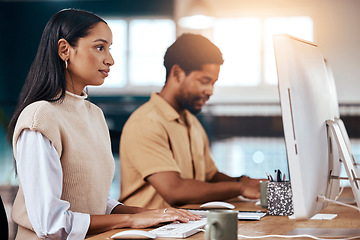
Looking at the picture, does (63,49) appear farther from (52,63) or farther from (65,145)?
(65,145)

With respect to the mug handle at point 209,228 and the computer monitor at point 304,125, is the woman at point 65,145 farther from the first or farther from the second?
the computer monitor at point 304,125

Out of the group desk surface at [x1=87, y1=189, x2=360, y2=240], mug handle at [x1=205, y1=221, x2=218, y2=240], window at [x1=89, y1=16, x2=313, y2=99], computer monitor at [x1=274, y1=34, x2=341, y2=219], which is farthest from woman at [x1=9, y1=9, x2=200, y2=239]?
window at [x1=89, y1=16, x2=313, y2=99]

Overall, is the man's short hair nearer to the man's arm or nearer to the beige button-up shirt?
the beige button-up shirt

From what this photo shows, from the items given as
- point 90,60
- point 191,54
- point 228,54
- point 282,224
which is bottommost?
point 282,224

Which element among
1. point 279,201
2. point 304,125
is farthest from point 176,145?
point 304,125

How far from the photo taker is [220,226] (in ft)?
3.72

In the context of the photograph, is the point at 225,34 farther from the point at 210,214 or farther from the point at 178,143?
the point at 210,214

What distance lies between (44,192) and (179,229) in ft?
1.14

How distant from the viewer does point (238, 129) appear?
8.16 meters

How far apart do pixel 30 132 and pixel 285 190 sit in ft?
2.60

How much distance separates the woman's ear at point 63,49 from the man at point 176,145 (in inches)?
30.3

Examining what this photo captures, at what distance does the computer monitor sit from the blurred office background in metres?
6.24

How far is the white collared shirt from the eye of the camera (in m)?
1.34

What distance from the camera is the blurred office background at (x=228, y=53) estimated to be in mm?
8047
